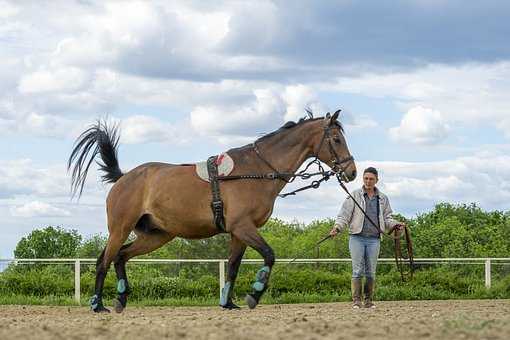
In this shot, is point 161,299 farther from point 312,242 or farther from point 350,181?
point 312,242

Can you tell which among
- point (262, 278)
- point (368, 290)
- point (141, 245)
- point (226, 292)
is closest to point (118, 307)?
point (141, 245)

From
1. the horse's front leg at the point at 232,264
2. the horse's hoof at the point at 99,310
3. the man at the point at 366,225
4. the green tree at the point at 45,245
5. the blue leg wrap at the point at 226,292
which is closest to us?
the horse's front leg at the point at 232,264

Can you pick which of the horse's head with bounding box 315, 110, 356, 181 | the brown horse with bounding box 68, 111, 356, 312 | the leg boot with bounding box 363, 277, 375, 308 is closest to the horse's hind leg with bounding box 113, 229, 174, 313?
the brown horse with bounding box 68, 111, 356, 312

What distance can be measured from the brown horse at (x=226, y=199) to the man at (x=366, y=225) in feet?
1.98

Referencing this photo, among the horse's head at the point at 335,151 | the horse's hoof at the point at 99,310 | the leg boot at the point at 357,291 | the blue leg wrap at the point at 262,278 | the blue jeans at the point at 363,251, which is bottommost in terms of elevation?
the horse's hoof at the point at 99,310

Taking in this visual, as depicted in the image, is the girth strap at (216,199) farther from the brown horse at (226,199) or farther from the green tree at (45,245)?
the green tree at (45,245)

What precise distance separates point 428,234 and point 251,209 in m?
22.0

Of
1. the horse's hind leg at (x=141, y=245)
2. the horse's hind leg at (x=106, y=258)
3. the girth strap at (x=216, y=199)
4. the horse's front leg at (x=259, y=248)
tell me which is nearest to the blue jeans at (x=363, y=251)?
the horse's front leg at (x=259, y=248)

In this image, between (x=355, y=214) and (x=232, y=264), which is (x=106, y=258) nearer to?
(x=232, y=264)

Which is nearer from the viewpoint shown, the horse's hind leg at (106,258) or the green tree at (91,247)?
the horse's hind leg at (106,258)

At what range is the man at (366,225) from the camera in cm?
1181

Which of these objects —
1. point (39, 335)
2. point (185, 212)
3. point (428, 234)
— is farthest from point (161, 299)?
point (428, 234)

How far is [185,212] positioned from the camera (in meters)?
11.5

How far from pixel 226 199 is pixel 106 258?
82.2 inches
